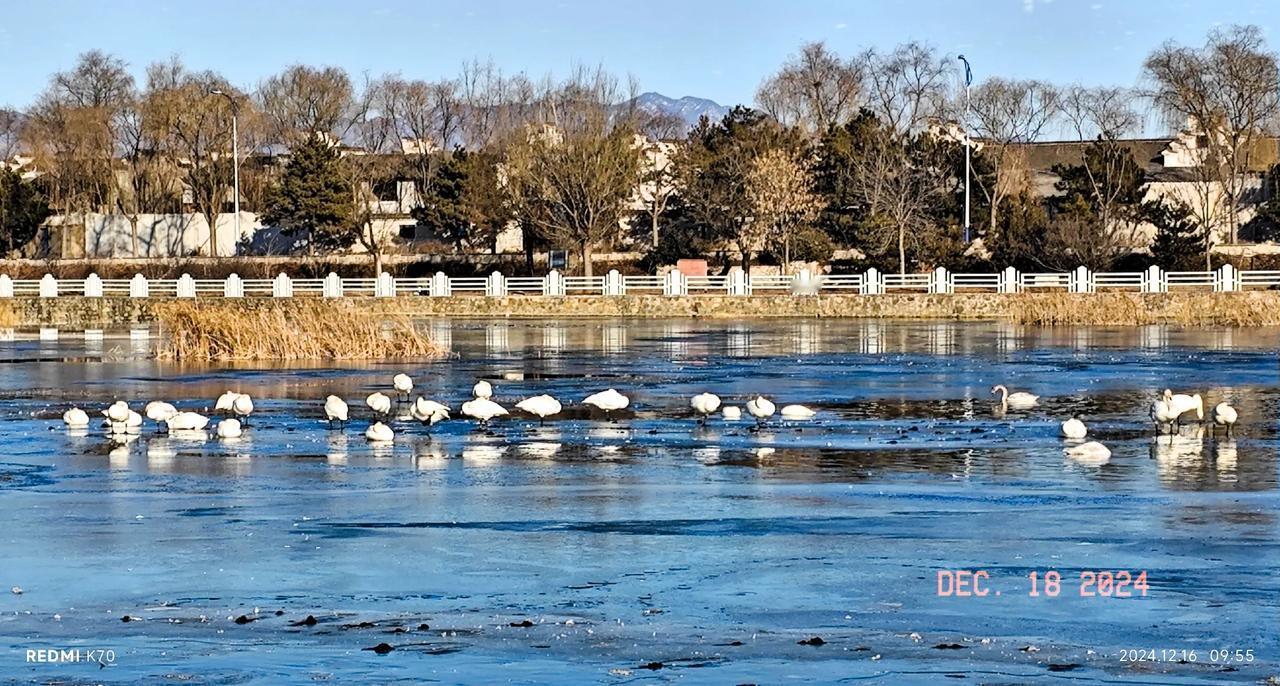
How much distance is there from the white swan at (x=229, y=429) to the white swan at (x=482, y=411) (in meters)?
2.64

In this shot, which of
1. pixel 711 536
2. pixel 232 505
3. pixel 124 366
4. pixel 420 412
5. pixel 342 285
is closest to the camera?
pixel 711 536

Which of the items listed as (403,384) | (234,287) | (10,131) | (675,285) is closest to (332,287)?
(234,287)

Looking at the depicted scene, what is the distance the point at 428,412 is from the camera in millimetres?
21594

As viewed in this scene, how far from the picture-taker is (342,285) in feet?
215

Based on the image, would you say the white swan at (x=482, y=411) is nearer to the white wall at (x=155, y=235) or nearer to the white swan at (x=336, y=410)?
the white swan at (x=336, y=410)

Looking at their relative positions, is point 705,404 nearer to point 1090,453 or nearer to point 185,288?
point 1090,453

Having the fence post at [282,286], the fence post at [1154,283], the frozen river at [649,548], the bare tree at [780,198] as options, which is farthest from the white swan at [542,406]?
the bare tree at [780,198]

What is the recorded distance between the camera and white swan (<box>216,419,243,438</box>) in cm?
2044

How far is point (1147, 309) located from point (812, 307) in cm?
1050

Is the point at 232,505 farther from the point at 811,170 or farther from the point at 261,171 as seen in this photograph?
the point at 261,171

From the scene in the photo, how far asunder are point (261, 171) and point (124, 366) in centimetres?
6539

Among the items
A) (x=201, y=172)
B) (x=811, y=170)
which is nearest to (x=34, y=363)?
(x=811, y=170)

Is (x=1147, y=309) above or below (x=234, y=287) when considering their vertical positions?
below

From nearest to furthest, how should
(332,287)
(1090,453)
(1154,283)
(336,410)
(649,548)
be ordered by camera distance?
(649,548) < (1090,453) < (336,410) < (1154,283) < (332,287)
